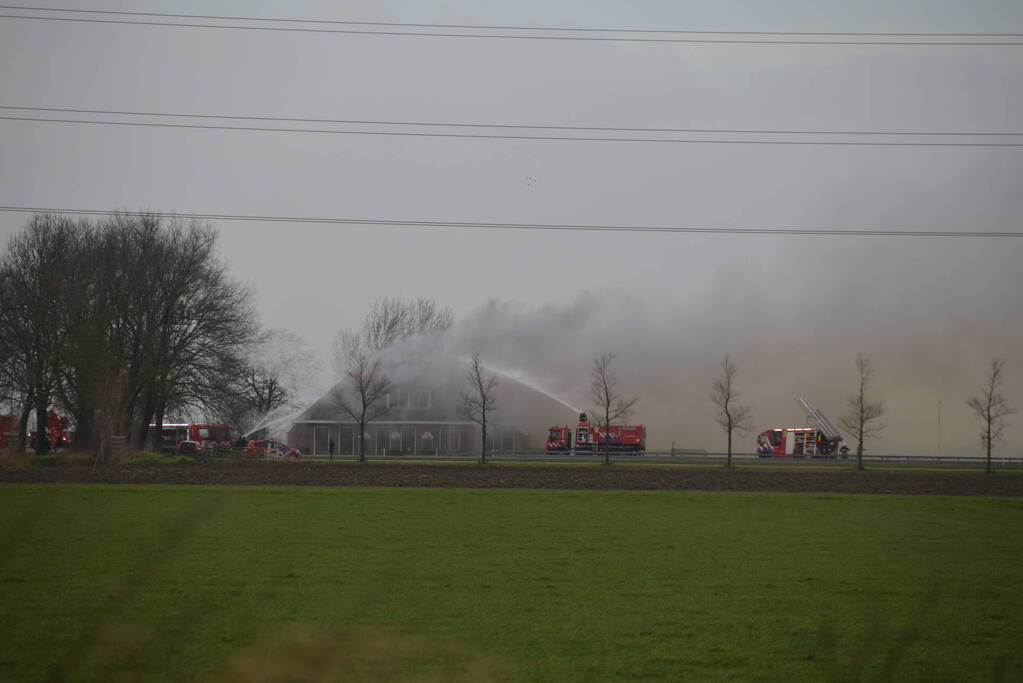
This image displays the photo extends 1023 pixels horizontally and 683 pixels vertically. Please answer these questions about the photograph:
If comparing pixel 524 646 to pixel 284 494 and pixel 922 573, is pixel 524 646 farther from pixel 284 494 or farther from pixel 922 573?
pixel 284 494

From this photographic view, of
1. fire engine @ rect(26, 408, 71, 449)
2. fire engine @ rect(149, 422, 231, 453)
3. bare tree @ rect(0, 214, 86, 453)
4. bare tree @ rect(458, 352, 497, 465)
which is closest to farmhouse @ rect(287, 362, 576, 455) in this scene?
bare tree @ rect(458, 352, 497, 465)

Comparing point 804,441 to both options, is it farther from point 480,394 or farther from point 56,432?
point 56,432

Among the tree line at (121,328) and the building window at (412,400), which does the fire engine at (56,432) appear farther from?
the building window at (412,400)

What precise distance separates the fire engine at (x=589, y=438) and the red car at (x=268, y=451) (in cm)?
2509

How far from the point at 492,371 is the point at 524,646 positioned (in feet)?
217

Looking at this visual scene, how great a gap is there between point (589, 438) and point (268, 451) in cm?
3165

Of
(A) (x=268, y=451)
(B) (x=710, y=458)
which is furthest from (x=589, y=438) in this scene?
(A) (x=268, y=451)

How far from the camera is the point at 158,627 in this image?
11.6m

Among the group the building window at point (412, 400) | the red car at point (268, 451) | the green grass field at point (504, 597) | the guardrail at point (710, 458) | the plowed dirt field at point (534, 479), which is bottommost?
the guardrail at point (710, 458)

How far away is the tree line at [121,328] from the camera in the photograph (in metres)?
60.1

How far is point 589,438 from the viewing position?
9069 centimetres

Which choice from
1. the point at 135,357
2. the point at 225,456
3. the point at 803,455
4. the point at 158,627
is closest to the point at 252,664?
the point at 158,627

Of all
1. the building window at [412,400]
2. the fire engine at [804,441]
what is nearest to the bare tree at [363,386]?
the building window at [412,400]

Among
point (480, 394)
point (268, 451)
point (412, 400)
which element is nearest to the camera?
point (268, 451)
